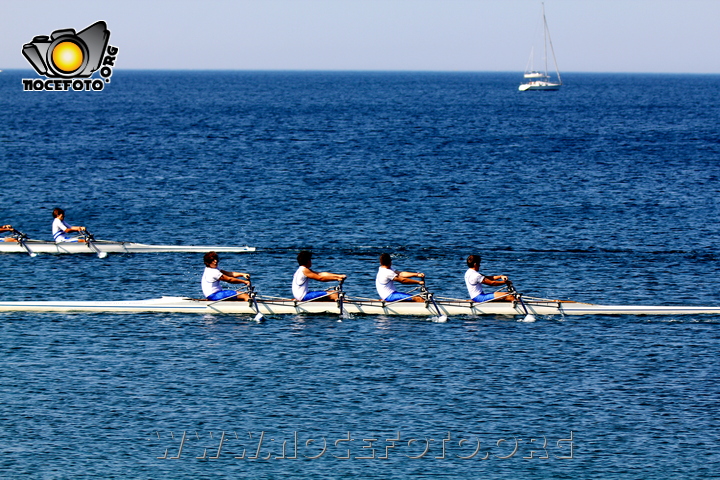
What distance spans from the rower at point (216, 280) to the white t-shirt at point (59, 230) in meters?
12.9

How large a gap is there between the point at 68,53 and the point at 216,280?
75.8 feet

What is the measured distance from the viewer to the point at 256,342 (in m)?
29.7

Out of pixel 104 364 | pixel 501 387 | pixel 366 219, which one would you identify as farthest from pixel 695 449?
pixel 366 219

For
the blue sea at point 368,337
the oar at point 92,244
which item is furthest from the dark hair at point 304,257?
the oar at point 92,244

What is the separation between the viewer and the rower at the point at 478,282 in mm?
31625

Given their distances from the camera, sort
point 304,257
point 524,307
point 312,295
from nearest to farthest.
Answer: point 304,257 < point 312,295 < point 524,307

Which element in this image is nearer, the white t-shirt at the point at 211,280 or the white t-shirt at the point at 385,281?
the white t-shirt at the point at 211,280

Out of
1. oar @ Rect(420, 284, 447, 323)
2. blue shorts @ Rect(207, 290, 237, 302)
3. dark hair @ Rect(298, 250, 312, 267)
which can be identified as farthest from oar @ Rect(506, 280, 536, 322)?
blue shorts @ Rect(207, 290, 237, 302)

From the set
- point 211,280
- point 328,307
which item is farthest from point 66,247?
point 328,307

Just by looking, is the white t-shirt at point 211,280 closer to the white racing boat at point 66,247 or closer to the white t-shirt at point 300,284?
the white t-shirt at point 300,284

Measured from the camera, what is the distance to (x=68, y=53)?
162 ft

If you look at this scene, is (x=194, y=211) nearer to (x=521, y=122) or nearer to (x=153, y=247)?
(x=153, y=247)

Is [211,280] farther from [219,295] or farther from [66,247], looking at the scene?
[66,247]

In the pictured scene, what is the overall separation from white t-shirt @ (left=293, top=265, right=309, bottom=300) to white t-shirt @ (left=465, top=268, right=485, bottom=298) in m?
5.47
